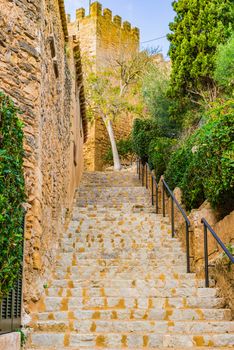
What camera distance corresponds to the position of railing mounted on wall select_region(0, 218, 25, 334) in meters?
4.42

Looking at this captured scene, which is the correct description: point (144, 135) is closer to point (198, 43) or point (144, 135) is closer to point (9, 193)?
point (198, 43)

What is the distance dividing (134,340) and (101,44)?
21896 millimetres

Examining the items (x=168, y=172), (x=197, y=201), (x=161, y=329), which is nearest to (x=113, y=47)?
(x=168, y=172)

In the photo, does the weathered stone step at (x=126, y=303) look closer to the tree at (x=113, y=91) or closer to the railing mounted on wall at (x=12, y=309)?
the railing mounted on wall at (x=12, y=309)

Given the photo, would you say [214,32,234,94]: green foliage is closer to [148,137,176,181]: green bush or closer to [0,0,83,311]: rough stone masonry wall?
[148,137,176,181]: green bush

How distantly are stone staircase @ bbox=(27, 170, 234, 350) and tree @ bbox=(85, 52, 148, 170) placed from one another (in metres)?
11.6

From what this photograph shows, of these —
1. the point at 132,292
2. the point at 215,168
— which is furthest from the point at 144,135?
the point at 132,292

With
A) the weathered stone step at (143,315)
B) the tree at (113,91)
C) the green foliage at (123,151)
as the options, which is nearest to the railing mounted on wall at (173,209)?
the weathered stone step at (143,315)

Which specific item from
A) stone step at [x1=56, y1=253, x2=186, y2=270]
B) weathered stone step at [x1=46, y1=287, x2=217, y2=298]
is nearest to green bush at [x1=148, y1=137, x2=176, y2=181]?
stone step at [x1=56, y1=253, x2=186, y2=270]

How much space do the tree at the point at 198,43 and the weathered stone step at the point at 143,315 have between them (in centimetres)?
875

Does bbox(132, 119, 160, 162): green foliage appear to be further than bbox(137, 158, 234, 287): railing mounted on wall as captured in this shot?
Yes

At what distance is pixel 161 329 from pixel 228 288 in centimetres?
117

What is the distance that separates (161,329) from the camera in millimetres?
5348

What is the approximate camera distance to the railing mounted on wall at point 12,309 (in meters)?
4.42
